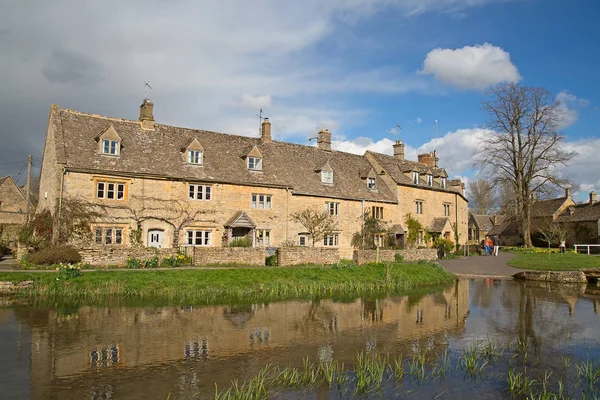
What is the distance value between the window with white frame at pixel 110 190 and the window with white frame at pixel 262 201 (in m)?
9.15

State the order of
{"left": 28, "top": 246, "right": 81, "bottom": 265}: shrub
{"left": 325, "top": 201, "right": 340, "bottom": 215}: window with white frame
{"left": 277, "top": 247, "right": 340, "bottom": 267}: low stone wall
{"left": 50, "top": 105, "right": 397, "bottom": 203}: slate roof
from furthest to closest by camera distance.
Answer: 1. {"left": 325, "top": 201, "right": 340, "bottom": 215}: window with white frame
2. {"left": 277, "top": 247, "right": 340, "bottom": 267}: low stone wall
3. {"left": 50, "top": 105, "right": 397, "bottom": 203}: slate roof
4. {"left": 28, "top": 246, "right": 81, "bottom": 265}: shrub

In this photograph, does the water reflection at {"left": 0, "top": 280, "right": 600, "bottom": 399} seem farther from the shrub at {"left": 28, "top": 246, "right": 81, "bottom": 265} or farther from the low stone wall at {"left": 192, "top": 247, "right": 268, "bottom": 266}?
the low stone wall at {"left": 192, "top": 247, "right": 268, "bottom": 266}

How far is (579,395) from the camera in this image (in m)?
9.47

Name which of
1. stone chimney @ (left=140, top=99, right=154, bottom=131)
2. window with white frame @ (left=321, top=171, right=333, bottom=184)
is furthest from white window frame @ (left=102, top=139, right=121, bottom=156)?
window with white frame @ (left=321, top=171, right=333, bottom=184)

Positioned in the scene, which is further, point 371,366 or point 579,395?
point 371,366

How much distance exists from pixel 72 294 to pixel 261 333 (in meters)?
9.70

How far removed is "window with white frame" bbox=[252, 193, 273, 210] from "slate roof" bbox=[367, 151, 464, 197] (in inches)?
565

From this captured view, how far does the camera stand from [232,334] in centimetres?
1401

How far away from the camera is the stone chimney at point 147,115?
31.4 metres

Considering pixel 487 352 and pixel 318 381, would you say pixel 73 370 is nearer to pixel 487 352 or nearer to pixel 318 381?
pixel 318 381

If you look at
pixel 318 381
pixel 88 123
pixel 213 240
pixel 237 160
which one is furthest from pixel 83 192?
pixel 318 381

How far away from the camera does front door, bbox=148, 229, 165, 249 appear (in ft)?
92.8

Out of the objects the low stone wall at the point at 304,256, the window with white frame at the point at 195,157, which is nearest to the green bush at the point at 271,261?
the low stone wall at the point at 304,256

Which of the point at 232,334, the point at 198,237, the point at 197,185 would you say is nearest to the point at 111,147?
the point at 197,185
